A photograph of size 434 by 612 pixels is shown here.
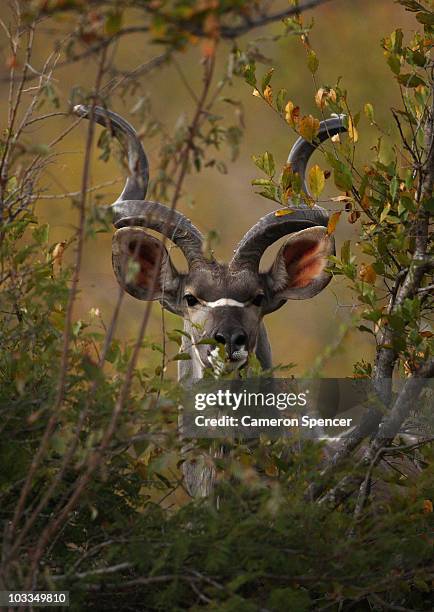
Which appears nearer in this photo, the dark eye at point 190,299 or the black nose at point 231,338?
the black nose at point 231,338

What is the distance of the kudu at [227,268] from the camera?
6043 mm

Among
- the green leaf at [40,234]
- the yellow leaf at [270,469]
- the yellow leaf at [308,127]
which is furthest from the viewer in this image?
the yellow leaf at [308,127]

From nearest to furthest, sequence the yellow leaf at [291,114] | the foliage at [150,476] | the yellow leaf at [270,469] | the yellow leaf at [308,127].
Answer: the foliage at [150,476] < the yellow leaf at [270,469] < the yellow leaf at [308,127] < the yellow leaf at [291,114]

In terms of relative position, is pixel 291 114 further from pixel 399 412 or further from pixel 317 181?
pixel 399 412

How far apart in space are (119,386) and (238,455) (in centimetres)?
57

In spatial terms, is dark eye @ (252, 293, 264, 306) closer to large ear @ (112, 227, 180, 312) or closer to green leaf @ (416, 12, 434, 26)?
large ear @ (112, 227, 180, 312)

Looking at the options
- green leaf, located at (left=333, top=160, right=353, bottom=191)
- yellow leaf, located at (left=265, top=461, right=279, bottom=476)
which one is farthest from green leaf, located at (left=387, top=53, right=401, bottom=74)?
yellow leaf, located at (left=265, top=461, right=279, bottom=476)

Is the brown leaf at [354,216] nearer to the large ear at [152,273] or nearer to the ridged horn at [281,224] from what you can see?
the ridged horn at [281,224]

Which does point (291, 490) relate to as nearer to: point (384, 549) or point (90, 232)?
point (384, 549)

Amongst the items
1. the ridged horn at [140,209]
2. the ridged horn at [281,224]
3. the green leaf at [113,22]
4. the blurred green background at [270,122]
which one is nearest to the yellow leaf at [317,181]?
the ridged horn at [140,209]

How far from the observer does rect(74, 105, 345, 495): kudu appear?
19.8 ft

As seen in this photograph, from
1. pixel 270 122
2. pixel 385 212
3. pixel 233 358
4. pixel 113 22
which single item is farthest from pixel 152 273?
pixel 270 122

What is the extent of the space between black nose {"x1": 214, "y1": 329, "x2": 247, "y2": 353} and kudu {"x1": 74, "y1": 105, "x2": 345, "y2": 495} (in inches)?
1.2

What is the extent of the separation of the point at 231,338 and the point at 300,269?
3.30 ft
